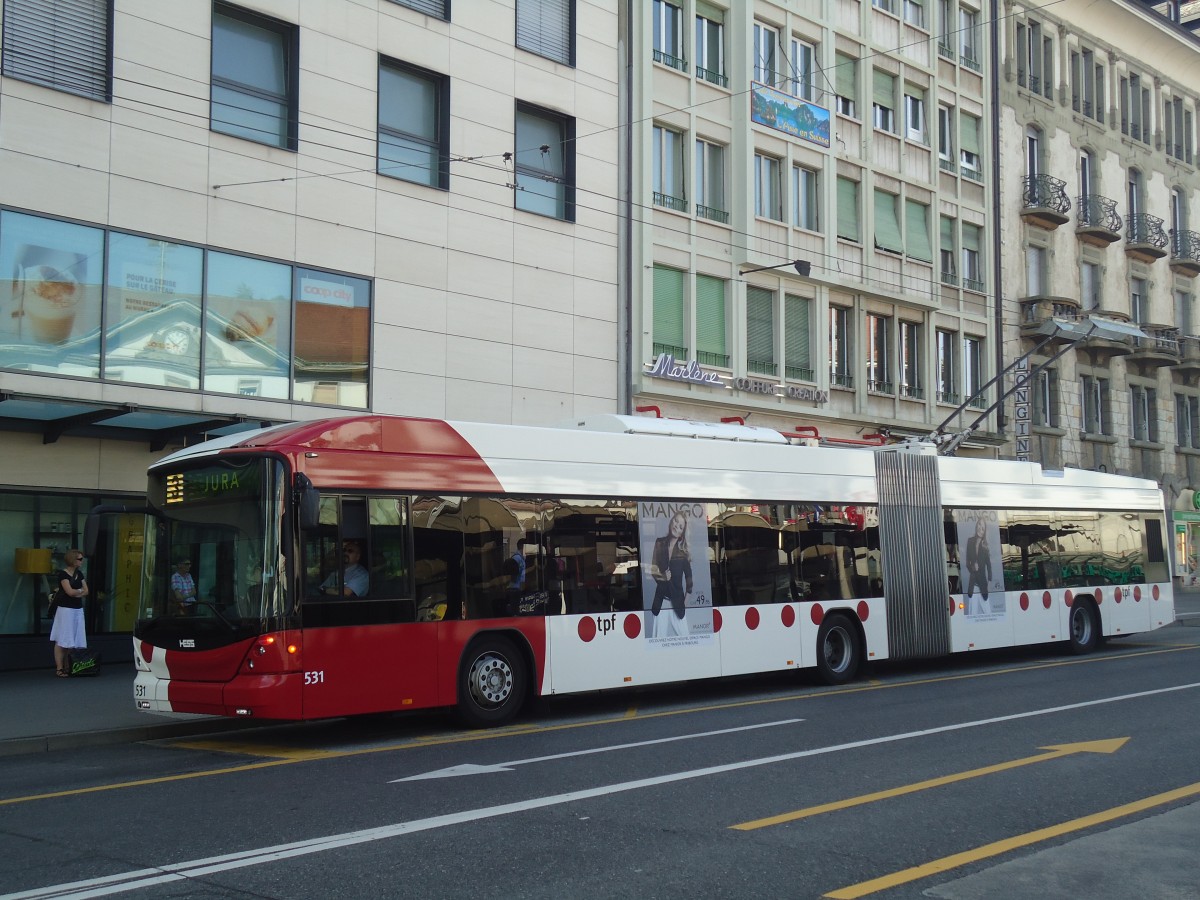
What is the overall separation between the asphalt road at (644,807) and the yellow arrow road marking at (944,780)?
0.11 feet

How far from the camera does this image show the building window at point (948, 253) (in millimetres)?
35969

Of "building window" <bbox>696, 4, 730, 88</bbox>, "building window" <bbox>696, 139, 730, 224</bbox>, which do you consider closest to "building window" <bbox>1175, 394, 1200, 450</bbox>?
"building window" <bbox>696, 139, 730, 224</bbox>

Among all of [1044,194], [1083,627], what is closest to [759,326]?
[1083,627]

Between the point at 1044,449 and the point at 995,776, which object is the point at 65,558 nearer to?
the point at 995,776

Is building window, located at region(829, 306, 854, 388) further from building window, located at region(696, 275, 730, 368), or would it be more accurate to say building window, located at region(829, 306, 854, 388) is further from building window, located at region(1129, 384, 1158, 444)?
building window, located at region(1129, 384, 1158, 444)

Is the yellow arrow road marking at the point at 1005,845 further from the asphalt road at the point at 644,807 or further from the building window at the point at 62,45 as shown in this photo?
the building window at the point at 62,45

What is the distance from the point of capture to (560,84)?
2555 centimetres

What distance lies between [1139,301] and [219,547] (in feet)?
129

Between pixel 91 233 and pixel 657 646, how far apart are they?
32.8ft

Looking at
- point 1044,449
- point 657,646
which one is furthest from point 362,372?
point 1044,449

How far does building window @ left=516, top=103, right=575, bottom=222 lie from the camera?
24.9 metres

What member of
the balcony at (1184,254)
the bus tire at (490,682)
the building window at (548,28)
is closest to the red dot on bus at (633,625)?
the bus tire at (490,682)

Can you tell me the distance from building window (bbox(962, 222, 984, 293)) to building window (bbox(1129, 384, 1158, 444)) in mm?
9757

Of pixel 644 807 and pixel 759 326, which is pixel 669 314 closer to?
pixel 759 326
